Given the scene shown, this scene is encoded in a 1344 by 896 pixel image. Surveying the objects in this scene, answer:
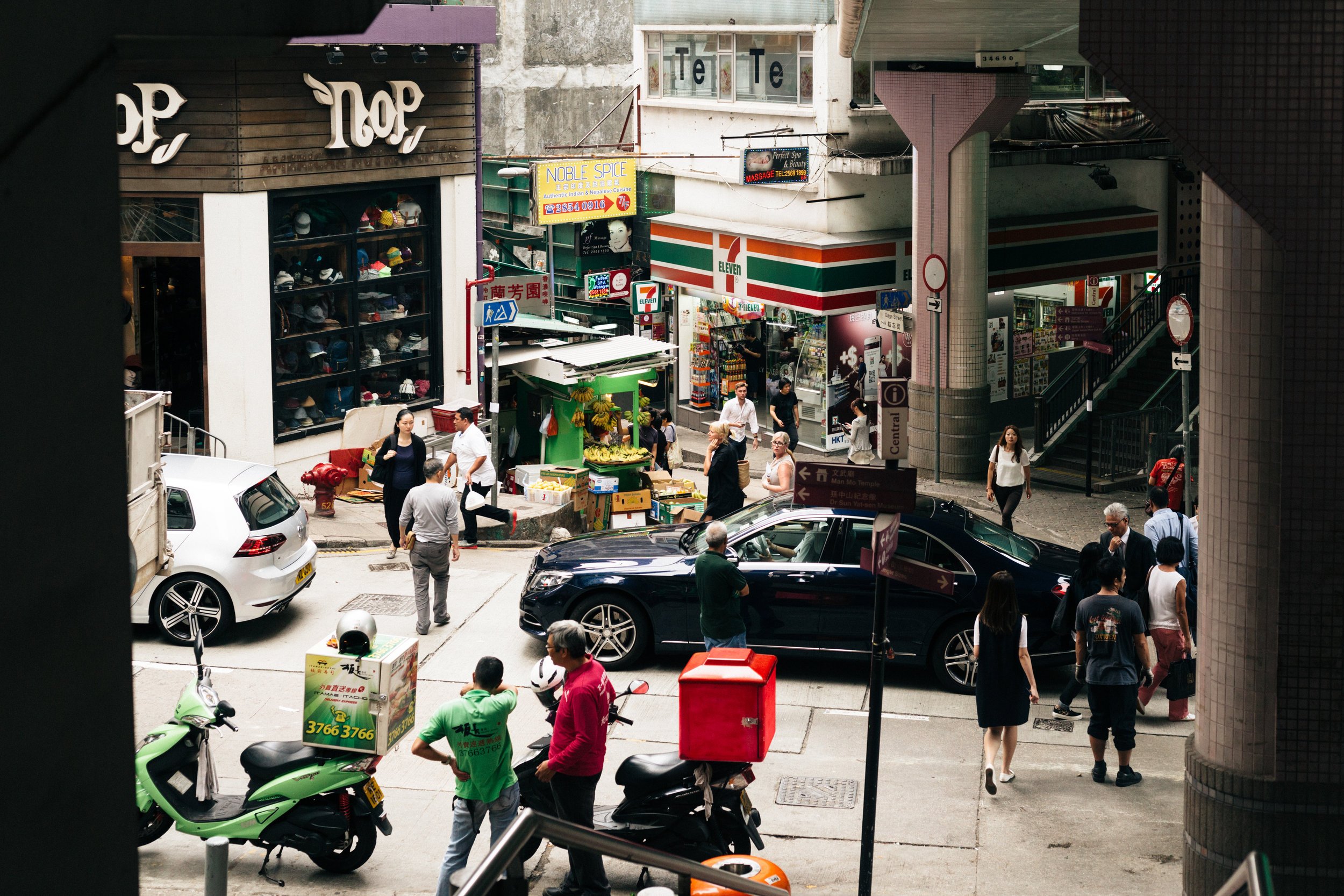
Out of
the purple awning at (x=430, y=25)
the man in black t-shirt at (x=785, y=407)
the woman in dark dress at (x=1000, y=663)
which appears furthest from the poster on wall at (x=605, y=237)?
the woman in dark dress at (x=1000, y=663)

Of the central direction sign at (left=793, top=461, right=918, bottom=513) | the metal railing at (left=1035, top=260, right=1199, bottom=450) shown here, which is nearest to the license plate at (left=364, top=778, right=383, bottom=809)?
the central direction sign at (left=793, top=461, right=918, bottom=513)

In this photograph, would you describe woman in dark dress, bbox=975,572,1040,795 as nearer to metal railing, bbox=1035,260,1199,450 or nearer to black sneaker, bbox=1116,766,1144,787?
black sneaker, bbox=1116,766,1144,787

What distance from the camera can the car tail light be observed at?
13.6 m

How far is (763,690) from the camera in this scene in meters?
8.80

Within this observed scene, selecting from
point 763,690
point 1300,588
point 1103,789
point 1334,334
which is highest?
point 1334,334

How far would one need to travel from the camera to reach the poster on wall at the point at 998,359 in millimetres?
29203

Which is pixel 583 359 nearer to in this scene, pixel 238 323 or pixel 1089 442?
pixel 238 323

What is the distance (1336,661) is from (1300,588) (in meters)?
0.42

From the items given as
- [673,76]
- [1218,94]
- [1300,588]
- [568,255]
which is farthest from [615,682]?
[568,255]

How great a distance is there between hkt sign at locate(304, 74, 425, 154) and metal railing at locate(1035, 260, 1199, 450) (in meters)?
10.9

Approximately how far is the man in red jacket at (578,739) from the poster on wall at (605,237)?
2969 cm

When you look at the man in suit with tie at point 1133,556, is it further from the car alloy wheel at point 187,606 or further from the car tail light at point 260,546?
the car alloy wheel at point 187,606

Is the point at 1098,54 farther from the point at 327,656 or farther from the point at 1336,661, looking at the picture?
the point at 327,656

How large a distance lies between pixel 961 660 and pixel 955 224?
38.8ft
